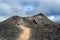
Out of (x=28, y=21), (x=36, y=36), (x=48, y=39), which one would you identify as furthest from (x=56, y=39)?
(x=28, y=21)

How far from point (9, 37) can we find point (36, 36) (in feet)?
21.5

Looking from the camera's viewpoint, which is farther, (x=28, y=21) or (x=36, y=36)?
(x=28, y=21)

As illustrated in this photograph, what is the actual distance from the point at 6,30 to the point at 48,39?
11973 mm

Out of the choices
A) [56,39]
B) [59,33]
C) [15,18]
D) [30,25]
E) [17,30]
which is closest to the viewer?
[56,39]

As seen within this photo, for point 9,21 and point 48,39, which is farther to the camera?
point 9,21

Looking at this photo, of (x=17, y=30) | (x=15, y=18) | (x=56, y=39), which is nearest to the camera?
(x=56, y=39)

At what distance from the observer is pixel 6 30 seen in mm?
52531

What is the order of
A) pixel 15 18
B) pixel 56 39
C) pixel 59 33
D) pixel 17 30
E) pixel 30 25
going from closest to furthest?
pixel 56 39 < pixel 59 33 < pixel 17 30 < pixel 30 25 < pixel 15 18

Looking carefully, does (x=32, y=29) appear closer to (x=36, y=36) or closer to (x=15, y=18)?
(x=36, y=36)

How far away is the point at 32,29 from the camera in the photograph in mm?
54250

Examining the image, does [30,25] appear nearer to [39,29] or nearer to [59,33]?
[39,29]

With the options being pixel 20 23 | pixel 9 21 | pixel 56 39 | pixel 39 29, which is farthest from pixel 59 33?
pixel 9 21

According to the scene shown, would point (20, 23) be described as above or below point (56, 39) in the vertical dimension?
above

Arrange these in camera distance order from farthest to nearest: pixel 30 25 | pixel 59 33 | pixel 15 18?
pixel 15 18, pixel 30 25, pixel 59 33
